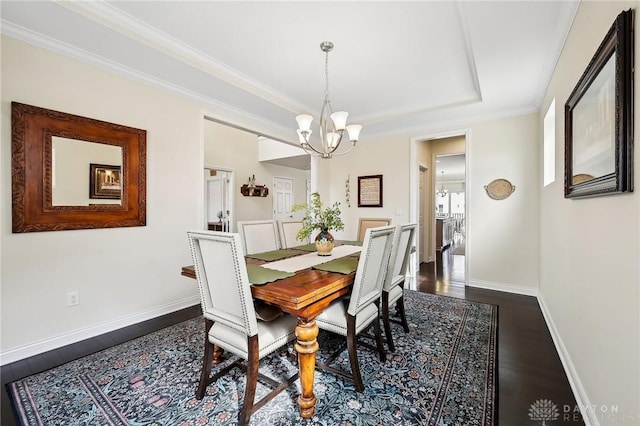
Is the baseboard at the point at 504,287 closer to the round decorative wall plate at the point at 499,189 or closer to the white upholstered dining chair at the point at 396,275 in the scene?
the round decorative wall plate at the point at 499,189

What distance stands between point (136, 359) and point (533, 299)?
13.8ft

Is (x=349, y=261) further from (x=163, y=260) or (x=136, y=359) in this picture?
(x=163, y=260)

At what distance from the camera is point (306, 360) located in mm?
1548

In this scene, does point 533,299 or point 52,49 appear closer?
point 52,49

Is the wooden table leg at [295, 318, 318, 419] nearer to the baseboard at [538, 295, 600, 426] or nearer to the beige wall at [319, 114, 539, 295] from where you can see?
the baseboard at [538, 295, 600, 426]

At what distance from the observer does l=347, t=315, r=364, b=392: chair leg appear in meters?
1.72

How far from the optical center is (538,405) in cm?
163

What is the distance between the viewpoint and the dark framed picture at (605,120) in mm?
1096

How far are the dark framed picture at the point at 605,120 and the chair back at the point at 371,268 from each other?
109cm

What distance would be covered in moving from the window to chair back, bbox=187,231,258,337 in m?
2.95

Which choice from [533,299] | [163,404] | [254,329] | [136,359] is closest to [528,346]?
[533,299]

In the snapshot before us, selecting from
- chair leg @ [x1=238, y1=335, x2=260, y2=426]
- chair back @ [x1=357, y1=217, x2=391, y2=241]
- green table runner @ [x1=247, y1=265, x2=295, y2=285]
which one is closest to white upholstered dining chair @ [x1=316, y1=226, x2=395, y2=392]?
green table runner @ [x1=247, y1=265, x2=295, y2=285]

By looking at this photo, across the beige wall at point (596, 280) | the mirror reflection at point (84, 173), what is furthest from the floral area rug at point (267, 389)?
the mirror reflection at point (84, 173)

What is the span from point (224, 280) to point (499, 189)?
3.78 m
